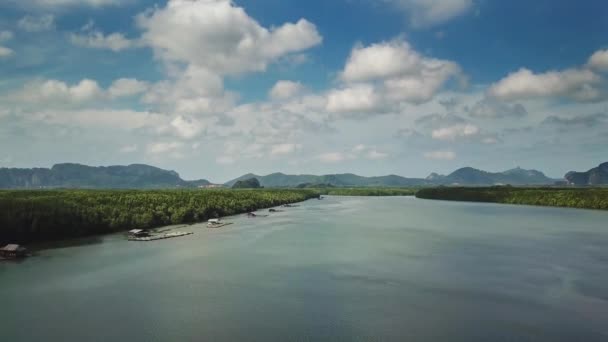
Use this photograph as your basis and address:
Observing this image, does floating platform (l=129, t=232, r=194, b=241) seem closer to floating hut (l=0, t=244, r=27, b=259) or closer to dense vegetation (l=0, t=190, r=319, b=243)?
dense vegetation (l=0, t=190, r=319, b=243)

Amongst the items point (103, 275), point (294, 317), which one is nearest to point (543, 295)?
point (294, 317)

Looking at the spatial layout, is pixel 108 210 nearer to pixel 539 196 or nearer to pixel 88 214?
pixel 88 214

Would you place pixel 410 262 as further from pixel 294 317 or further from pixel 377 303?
pixel 294 317

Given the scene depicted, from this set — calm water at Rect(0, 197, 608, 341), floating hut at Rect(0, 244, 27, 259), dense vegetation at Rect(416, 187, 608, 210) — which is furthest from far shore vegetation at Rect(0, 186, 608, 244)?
floating hut at Rect(0, 244, 27, 259)

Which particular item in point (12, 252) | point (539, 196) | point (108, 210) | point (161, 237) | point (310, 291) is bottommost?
point (310, 291)

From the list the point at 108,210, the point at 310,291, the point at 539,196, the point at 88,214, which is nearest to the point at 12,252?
the point at 88,214

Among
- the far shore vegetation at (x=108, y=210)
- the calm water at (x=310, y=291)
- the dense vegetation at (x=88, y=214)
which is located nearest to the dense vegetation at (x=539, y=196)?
the far shore vegetation at (x=108, y=210)
